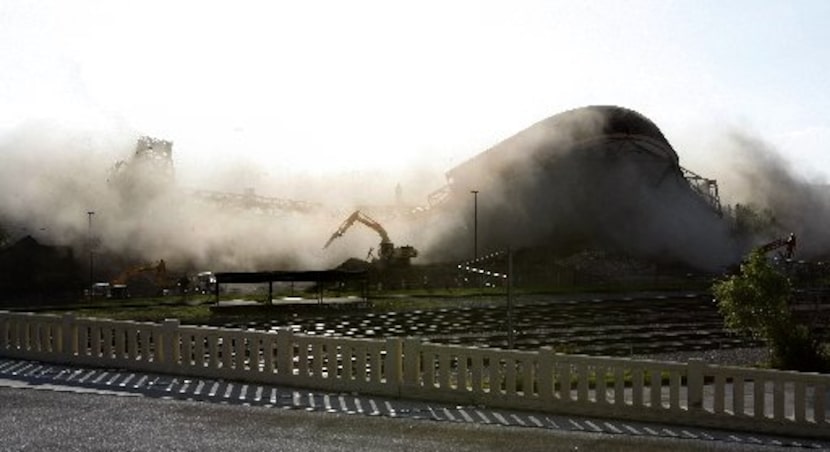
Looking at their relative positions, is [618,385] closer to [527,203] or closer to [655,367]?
[655,367]

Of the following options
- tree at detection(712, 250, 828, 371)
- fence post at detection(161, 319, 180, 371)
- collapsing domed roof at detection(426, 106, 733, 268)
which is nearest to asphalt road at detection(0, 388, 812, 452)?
fence post at detection(161, 319, 180, 371)

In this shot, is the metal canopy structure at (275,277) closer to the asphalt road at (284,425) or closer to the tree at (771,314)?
the tree at (771,314)

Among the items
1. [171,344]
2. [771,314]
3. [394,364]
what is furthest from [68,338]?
[771,314]

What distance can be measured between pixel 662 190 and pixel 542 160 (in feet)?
50.5

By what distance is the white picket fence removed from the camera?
13.0 m

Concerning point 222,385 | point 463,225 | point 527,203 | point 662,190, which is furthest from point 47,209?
point 222,385

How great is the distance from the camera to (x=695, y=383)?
1330 cm

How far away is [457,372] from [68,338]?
822 centimetres

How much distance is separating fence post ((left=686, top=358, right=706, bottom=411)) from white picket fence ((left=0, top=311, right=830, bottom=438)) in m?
0.01

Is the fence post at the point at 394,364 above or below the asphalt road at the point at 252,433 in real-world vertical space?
above

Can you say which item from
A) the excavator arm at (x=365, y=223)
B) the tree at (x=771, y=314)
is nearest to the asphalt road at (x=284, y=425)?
the tree at (x=771, y=314)

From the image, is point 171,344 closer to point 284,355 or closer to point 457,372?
point 284,355

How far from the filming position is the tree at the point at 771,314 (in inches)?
818

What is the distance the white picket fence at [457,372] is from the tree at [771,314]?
3.53m
